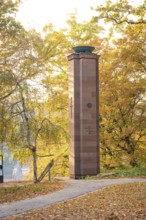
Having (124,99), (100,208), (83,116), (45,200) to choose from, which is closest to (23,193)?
(45,200)

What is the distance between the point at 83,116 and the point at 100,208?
9.90m

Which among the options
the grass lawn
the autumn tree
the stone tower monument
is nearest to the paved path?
the grass lawn

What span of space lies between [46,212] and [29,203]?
1.73m

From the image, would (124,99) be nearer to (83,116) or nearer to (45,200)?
(83,116)

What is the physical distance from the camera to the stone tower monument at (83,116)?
64.6 ft

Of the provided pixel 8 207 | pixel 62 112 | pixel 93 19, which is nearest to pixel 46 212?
pixel 8 207

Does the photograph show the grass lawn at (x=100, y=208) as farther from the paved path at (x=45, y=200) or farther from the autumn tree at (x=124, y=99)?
the autumn tree at (x=124, y=99)

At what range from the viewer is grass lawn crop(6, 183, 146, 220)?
9.04m

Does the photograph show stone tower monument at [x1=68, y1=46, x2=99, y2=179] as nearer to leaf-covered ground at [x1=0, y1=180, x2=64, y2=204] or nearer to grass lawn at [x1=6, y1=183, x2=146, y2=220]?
leaf-covered ground at [x1=0, y1=180, x2=64, y2=204]

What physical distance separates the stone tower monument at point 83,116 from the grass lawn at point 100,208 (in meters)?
6.77

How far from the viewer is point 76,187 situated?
15.3m

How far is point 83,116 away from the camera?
19688mm

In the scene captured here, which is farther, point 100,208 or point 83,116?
point 83,116

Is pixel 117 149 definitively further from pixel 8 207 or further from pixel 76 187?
pixel 8 207
